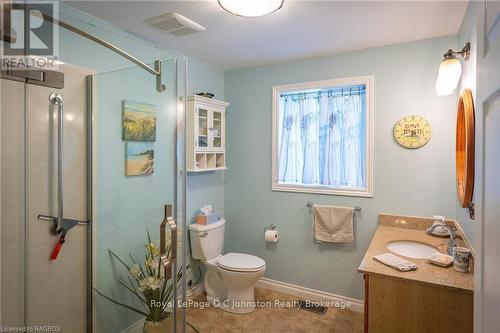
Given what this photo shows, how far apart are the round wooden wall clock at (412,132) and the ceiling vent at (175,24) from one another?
70.3 inches

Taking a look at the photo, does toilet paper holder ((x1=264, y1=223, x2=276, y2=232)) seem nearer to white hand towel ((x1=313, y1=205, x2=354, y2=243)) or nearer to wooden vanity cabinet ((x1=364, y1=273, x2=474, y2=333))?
white hand towel ((x1=313, y1=205, x2=354, y2=243))

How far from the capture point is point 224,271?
2646mm

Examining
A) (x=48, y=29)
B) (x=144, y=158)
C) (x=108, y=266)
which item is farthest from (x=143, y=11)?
(x=108, y=266)

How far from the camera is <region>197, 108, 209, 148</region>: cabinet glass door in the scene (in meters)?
2.88

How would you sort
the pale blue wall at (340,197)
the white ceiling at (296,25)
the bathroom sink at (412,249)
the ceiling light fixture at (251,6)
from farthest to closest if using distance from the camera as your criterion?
the pale blue wall at (340,197) < the bathroom sink at (412,249) < the white ceiling at (296,25) < the ceiling light fixture at (251,6)

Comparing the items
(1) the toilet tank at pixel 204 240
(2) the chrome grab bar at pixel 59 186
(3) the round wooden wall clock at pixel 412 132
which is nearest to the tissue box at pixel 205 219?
(1) the toilet tank at pixel 204 240

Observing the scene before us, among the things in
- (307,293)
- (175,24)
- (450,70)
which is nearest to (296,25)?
(175,24)

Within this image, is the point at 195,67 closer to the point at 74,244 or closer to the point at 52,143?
the point at 52,143

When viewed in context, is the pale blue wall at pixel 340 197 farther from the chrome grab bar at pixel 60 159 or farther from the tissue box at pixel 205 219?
the chrome grab bar at pixel 60 159

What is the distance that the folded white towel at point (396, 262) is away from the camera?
1.60 m

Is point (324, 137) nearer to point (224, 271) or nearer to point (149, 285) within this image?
point (224, 271)

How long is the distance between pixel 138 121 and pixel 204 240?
1.32 metres

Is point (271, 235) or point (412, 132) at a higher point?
point (412, 132)

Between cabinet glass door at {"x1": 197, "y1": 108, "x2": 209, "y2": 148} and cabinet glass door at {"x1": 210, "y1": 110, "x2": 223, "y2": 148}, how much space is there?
3.5 inches
